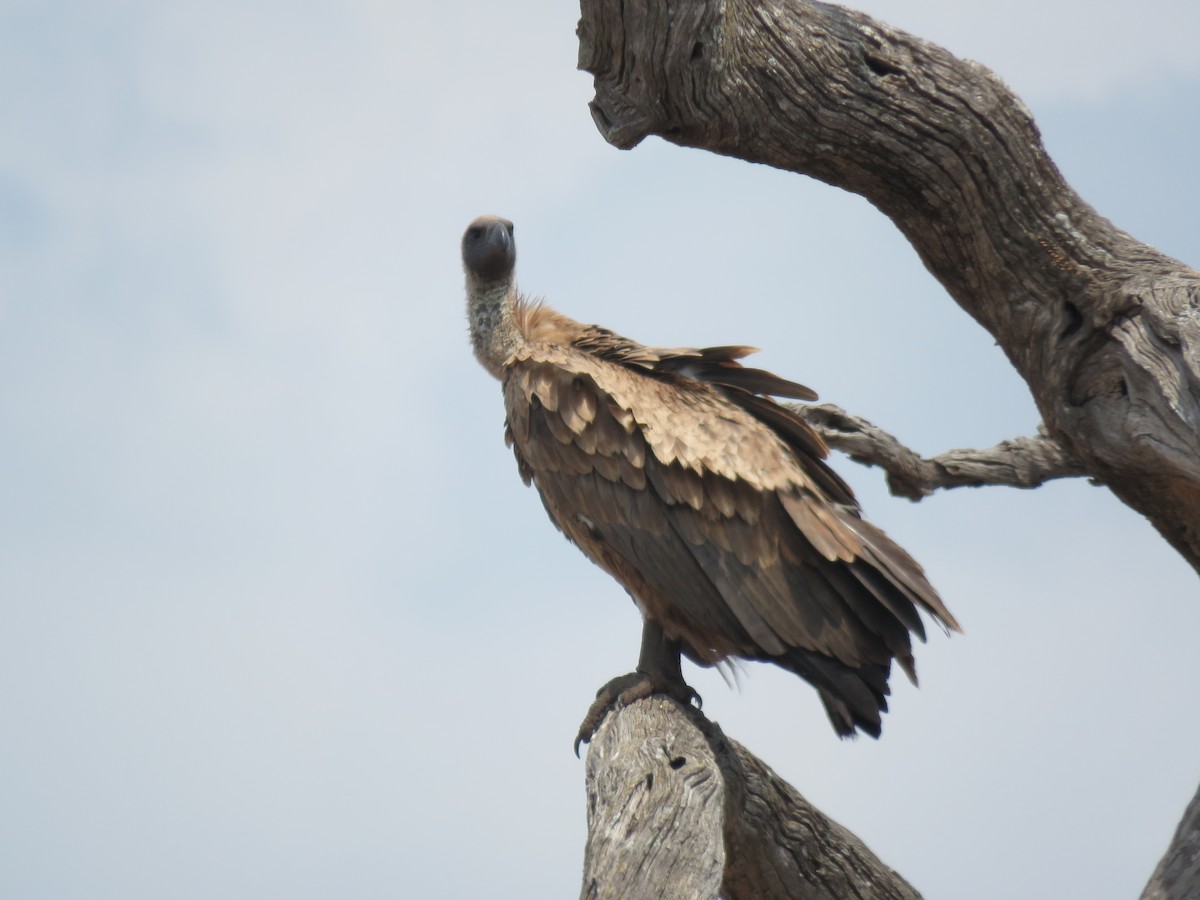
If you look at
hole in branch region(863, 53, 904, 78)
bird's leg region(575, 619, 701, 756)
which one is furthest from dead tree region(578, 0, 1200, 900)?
bird's leg region(575, 619, 701, 756)

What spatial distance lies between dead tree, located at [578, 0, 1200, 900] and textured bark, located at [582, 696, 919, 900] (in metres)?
0.01

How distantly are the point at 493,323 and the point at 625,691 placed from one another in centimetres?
209

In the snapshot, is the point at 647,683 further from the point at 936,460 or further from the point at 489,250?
the point at 936,460

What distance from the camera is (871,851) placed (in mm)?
6070

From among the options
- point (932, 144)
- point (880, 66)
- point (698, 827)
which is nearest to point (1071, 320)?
point (932, 144)

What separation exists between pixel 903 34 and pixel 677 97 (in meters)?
0.92

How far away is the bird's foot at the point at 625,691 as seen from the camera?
591 cm

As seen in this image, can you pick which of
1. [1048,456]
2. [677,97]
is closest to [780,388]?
[677,97]

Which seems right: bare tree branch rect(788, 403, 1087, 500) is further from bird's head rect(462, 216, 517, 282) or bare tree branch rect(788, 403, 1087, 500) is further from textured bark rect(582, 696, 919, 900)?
textured bark rect(582, 696, 919, 900)

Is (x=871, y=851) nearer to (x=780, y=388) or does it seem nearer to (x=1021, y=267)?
(x=780, y=388)

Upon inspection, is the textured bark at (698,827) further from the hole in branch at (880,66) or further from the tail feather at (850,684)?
the hole in branch at (880,66)

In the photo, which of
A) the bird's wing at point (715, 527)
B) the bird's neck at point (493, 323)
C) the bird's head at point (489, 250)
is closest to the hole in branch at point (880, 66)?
the bird's wing at point (715, 527)

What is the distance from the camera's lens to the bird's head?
731 centimetres

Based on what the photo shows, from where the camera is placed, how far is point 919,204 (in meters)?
6.12
